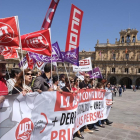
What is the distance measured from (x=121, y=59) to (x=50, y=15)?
46.6m

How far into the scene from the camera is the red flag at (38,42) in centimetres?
355

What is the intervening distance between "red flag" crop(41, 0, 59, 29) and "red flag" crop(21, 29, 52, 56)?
1753 millimetres

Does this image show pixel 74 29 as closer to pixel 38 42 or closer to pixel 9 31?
pixel 38 42

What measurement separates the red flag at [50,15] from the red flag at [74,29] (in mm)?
797

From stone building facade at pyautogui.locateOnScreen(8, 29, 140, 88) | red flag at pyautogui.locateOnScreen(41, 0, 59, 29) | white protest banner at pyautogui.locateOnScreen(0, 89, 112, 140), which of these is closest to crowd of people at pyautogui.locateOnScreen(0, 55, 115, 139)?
white protest banner at pyautogui.locateOnScreen(0, 89, 112, 140)

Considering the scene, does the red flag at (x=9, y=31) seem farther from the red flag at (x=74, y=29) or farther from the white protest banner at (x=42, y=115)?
the red flag at (x=74, y=29)

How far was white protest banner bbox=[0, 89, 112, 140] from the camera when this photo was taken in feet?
8.52

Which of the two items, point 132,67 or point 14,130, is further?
point 132,67

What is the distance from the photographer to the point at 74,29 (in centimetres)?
491

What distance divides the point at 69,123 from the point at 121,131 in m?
2.31

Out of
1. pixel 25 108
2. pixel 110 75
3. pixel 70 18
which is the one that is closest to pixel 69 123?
pixel 25 108

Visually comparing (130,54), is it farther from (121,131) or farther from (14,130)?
(14,130)

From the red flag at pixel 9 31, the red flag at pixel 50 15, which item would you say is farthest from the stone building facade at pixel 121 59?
the red flag at pixel 9 31

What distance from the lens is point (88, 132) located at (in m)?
4.91
